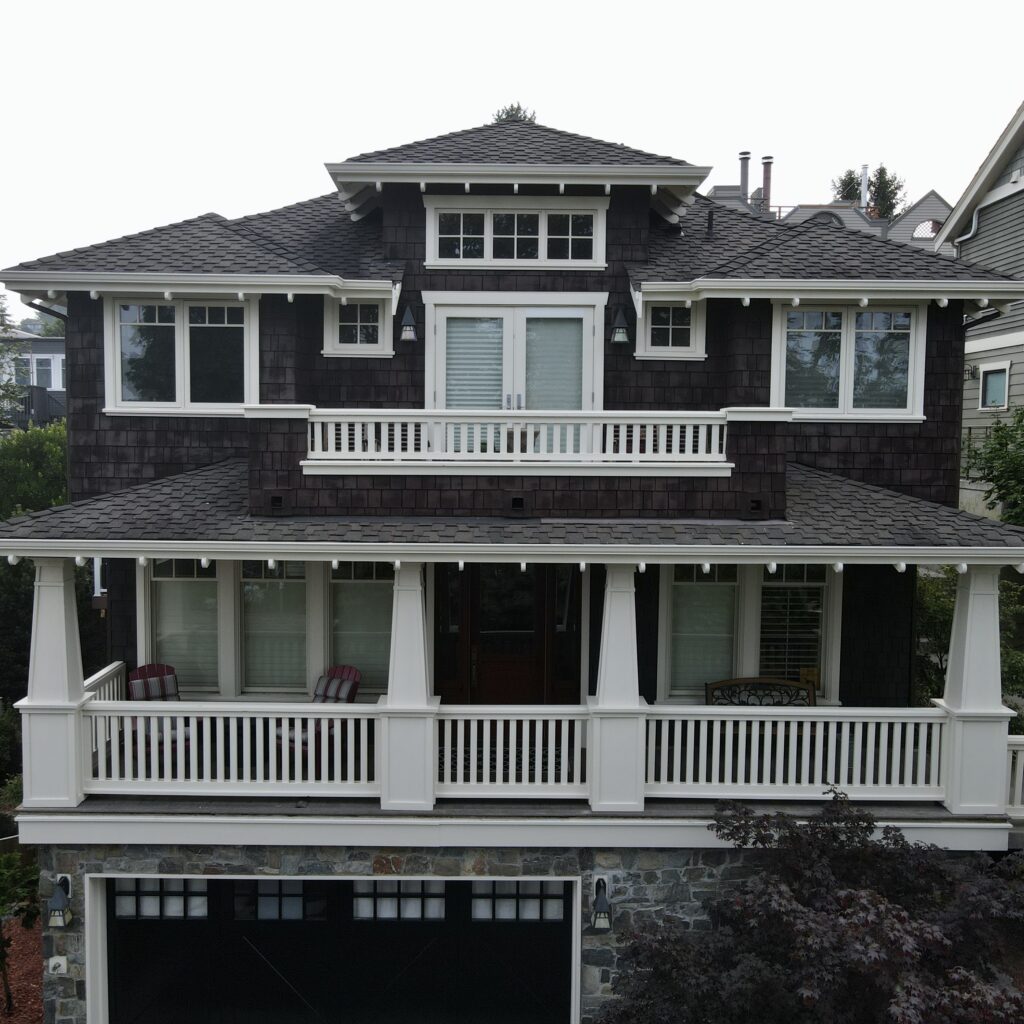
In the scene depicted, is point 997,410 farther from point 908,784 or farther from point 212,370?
point 212,370

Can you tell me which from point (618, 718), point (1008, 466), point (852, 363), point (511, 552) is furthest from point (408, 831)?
point (1008, 466)

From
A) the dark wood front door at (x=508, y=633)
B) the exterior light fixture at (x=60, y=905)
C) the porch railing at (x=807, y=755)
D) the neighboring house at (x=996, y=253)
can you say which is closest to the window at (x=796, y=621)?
the porch railing at (x=807, y=755)

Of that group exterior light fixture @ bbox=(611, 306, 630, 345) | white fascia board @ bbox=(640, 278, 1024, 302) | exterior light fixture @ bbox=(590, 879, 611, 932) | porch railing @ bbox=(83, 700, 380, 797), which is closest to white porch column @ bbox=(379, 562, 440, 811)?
porch railing @ bbox=(83, 700, 380, 797)

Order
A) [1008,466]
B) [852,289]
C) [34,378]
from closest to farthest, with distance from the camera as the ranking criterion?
[852,289], [1008,466], [34,378]

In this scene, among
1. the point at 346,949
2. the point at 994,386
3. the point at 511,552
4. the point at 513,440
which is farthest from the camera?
the point at 994,386

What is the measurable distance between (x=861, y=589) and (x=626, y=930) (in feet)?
15.5

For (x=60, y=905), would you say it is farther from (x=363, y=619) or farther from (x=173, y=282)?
(x=173, y=282)

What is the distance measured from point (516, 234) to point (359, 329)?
215 cm

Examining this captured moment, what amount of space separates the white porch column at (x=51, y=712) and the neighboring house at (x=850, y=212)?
13.9 meters

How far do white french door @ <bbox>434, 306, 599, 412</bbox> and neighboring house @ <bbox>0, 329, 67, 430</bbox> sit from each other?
18406 millimetres

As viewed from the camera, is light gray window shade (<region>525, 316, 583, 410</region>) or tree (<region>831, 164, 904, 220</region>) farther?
tree (<region>831, 164, 904, 220</region>)

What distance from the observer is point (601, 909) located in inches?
309

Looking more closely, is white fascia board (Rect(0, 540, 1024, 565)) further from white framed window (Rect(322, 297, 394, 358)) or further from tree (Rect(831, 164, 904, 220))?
tree (Rect(831, 164, 904, 220))

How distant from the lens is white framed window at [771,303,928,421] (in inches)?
398
